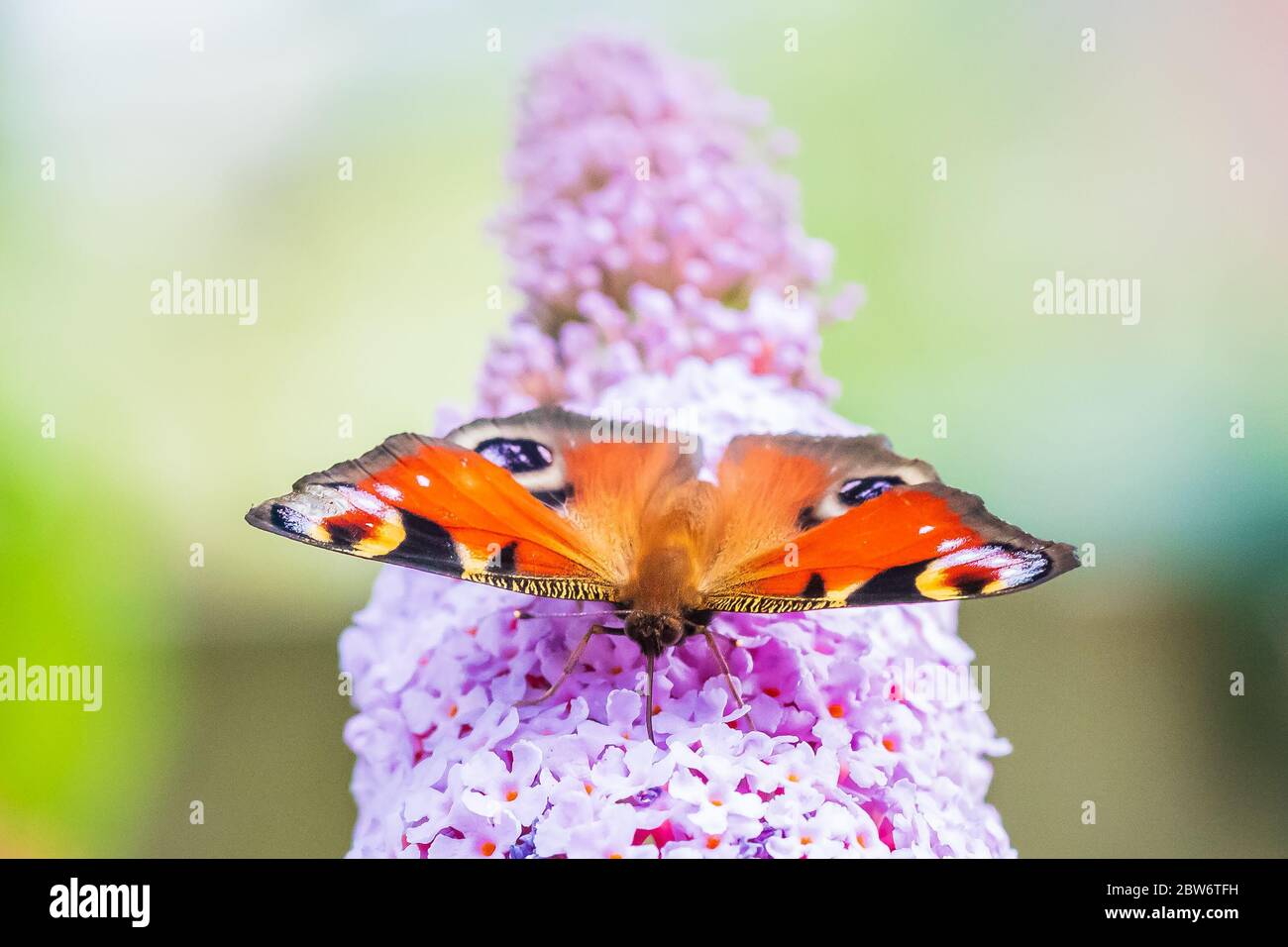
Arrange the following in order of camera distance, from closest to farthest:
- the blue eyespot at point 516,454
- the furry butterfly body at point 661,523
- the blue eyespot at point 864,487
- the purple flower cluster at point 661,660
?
the purple flower cluster at point 661,660 < the furry butterfly body at point 661,523 < the blue eyespot at point 864,487 < the blue eyespot at point 516,454

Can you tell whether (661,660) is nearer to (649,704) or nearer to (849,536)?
(649,704)

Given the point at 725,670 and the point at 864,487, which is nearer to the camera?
the point at 725,670

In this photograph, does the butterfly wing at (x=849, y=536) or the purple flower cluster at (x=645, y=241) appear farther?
the purple flower cluster at (x=645, y=241)

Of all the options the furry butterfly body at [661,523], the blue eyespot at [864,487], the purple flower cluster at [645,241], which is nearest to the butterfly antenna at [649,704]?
the furry butterfly body at [661,523]

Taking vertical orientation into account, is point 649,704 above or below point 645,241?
below

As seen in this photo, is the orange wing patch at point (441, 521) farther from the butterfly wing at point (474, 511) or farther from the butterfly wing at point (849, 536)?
the butterfly wing at point (849, 536)

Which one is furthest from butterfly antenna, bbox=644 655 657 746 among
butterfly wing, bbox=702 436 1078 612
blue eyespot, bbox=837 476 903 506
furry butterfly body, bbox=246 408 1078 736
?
blue eyespot, bbox=837 476 903 506

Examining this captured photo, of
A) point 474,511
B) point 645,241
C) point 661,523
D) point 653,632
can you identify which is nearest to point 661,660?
point 653,632
